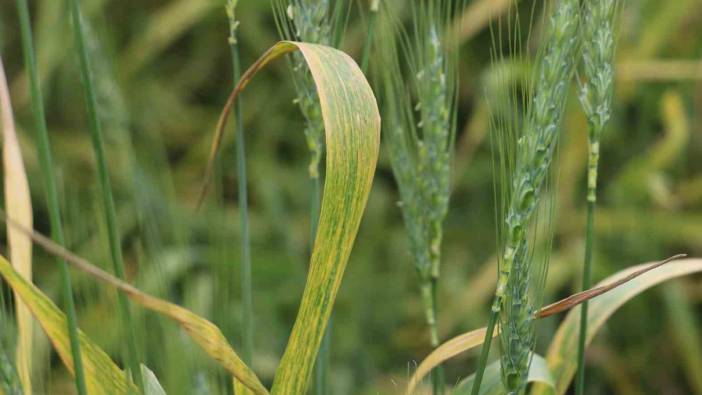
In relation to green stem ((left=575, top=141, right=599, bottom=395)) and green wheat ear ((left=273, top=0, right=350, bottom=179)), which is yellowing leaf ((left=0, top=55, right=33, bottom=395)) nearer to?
green wheat ear ((left=273, top=0, right=350, bottom=179))

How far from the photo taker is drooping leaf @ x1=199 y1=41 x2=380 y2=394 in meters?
0.36

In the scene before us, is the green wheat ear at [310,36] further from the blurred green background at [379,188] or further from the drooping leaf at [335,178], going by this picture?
the blurred green background at [379,188]

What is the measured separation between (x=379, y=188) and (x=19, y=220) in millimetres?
887

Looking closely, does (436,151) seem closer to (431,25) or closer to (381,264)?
(431,25)

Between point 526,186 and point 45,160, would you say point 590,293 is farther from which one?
point 45,160

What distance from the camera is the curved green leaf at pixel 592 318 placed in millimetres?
480

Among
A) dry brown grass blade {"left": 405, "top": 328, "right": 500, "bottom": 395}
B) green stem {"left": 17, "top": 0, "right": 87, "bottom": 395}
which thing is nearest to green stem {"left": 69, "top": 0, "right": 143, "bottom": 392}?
green stem {"left": 17, "top": 0, "right": 87, "bottom": 395}

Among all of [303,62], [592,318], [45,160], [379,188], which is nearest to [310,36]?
[303,62]

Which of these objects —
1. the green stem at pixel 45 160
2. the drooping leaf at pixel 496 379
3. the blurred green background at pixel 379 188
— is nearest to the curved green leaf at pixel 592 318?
the drooping leaf at pixel 496 379

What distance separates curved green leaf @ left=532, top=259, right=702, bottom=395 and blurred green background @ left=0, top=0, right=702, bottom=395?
460mm

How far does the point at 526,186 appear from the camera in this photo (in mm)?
350

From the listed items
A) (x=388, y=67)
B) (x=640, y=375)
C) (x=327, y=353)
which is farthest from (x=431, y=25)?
(x=640, y=375)

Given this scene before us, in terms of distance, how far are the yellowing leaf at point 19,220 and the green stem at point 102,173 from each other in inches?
3.0

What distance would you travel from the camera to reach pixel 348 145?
1.18ft
